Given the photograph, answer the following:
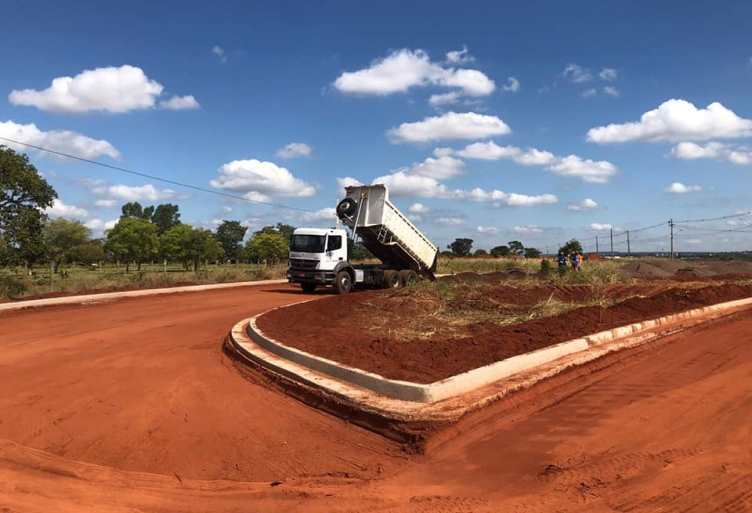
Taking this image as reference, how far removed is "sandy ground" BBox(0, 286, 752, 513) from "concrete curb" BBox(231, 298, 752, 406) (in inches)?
16.6

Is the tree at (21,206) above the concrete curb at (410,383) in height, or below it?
above

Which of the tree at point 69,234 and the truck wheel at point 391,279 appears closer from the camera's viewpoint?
the truck wheel at point 391,279

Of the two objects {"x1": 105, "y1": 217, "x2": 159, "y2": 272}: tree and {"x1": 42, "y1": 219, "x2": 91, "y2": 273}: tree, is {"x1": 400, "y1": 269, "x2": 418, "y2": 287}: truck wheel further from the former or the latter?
{"x1": 42, "y1": 219, "x2": 91, "y2": 273}: tree

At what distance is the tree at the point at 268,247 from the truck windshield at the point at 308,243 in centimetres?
5428

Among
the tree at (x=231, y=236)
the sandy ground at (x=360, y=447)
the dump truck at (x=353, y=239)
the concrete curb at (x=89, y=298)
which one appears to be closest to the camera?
the sandy ground at (x=360, y=447)

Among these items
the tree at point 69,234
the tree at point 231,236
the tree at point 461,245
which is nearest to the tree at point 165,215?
the tree at point 231,236

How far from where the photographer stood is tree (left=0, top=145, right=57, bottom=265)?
2398cm

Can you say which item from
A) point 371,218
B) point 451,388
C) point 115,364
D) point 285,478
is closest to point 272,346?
point 115,364

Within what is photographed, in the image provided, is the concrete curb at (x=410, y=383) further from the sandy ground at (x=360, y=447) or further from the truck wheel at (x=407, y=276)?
the truck wheel at (x=407, y=276)

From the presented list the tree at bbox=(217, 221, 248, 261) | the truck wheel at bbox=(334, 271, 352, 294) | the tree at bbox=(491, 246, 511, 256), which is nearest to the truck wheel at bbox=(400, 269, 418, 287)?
the truck wheel at bbox=(334, 271, 352, 294)

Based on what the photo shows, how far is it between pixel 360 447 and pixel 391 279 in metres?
19.9

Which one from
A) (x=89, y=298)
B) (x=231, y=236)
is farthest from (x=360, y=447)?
(x=231, y=236)

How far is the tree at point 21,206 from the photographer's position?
23984 millimetres

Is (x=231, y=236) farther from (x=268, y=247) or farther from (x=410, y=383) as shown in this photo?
(x=410, y=383)
